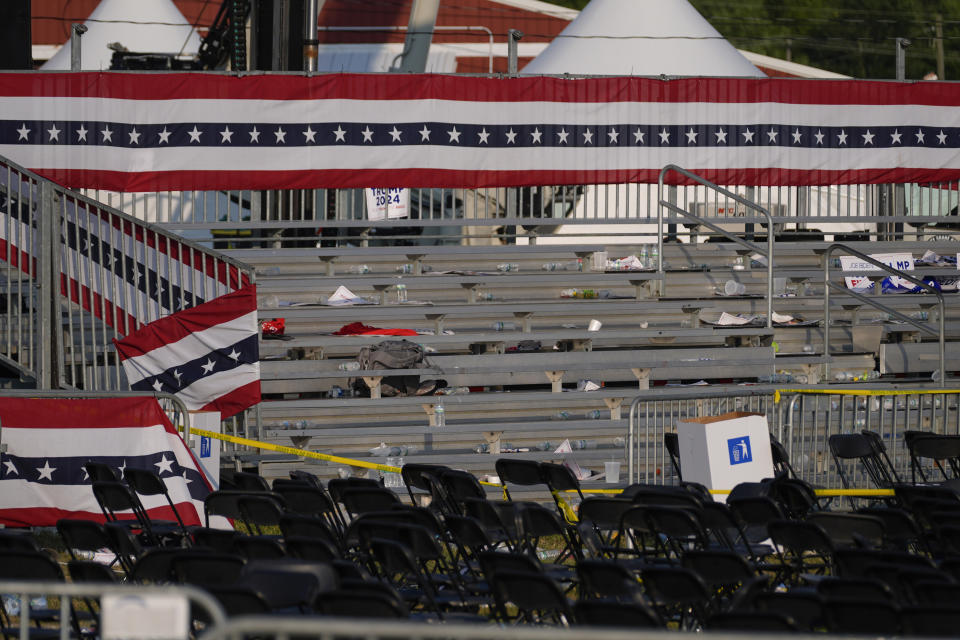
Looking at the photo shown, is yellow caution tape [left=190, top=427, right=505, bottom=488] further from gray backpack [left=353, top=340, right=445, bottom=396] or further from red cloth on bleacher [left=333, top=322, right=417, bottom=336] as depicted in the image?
red cloth on bleacher [left=333, top=322, right=417, bottom=336]

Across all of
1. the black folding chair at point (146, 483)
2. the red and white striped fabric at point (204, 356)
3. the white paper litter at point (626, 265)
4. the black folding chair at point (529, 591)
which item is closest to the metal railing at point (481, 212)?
the white paper litter at point (626, 265)

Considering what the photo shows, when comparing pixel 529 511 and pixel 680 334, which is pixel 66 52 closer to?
pixel 680 334

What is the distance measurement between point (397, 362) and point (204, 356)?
216cm

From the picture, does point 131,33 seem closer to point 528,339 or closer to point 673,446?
point 528,339

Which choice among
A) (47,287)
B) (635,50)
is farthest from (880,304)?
(47,287)

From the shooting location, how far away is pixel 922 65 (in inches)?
1902

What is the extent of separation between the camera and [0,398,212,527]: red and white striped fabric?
31.7 feet

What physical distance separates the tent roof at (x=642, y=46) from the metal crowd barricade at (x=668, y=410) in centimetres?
774

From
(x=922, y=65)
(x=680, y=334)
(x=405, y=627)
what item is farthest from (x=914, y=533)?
(x=922, y=65)

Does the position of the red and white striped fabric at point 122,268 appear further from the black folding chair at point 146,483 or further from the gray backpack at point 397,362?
the black folding chair at point 146,483

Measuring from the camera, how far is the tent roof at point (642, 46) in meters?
17.9

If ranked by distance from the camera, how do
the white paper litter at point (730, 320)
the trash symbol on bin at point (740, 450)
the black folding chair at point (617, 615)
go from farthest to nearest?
the white paper litter at point (730, 320) → the trash symbol on bin at point (740, 450) → the black folding chair at point (617, 615)

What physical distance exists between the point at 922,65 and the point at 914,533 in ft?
144

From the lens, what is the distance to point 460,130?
15.2 meters
